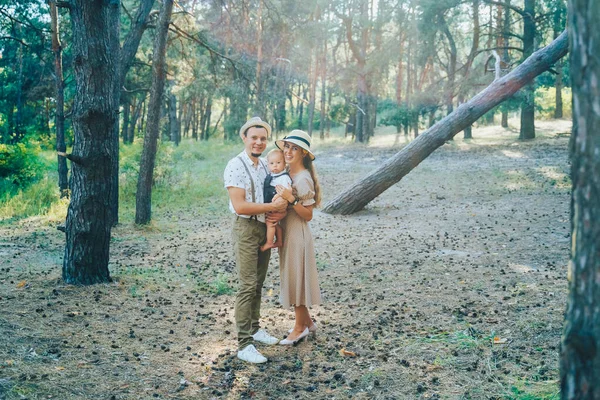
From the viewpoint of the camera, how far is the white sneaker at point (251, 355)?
4.79m

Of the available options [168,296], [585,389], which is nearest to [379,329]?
[168,296]

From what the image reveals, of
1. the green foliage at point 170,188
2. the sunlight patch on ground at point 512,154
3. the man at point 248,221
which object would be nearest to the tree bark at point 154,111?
the green foliage at point 170,188

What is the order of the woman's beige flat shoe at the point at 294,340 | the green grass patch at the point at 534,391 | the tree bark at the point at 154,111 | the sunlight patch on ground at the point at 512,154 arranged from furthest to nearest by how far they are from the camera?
the sunlight patch on ground at the point at 512,154 → the tree bark at the point at 154,111 → the woman's beige flat shoe at the point at 294,340 → the green grass patch at the point at 534,391

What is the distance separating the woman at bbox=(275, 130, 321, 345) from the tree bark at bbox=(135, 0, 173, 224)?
6.61 meters

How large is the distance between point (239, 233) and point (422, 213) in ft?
26.9

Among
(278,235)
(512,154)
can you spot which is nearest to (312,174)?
(278,235)

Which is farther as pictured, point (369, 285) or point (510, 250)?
point (510, 250)

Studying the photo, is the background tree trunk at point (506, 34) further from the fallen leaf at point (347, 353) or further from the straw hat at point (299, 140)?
the fallen leaf at point (347, 353)

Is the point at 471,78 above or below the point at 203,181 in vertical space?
above

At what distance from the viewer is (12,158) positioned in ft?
46.9

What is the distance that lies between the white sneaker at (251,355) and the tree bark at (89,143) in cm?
280

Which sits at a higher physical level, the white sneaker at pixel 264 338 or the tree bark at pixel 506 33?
the tree bark at pixel 506 33

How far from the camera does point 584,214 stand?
2182 millimetres

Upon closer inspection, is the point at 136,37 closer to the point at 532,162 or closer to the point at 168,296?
the point at 168,296
